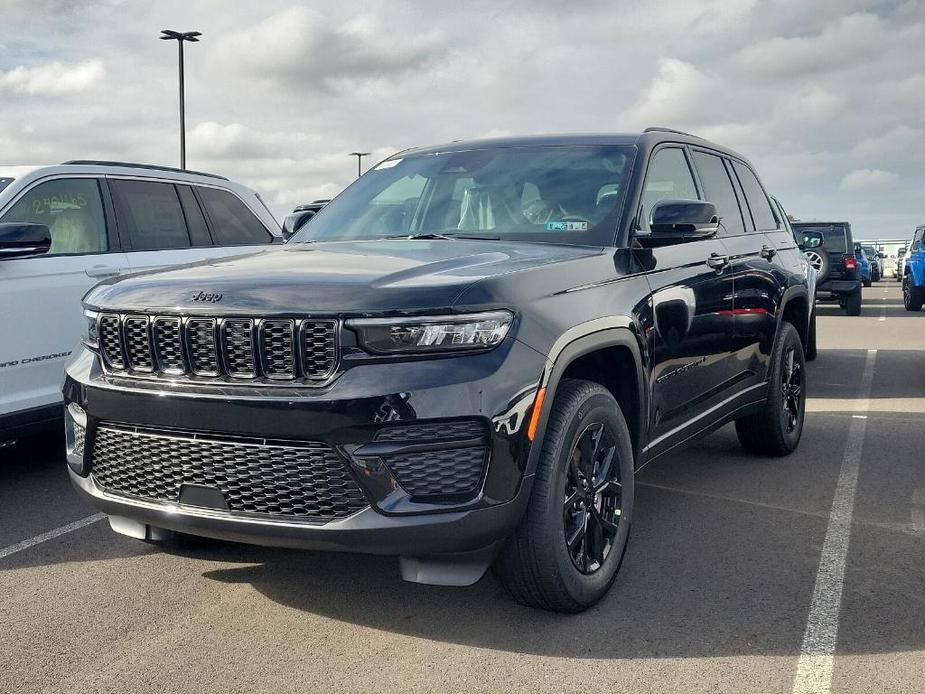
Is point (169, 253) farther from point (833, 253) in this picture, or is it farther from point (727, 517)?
point (833, 253)

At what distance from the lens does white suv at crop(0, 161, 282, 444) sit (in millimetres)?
5652

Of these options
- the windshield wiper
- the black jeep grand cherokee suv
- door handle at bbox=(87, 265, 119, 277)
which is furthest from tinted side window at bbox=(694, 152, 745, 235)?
door handle at bbox=(87, 265, 119, 277)

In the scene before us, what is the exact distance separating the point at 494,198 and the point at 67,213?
116 inches

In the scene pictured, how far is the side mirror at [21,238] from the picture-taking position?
540cm

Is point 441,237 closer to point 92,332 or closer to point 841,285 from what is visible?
point 92,332

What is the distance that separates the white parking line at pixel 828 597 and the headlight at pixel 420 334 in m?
1.48

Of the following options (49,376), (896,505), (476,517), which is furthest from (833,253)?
(476,517)

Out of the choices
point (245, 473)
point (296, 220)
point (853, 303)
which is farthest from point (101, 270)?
point (853, 303)

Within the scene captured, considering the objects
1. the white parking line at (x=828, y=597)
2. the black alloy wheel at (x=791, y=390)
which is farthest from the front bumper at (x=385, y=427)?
the black alloy wheel at (x=791, y=390)

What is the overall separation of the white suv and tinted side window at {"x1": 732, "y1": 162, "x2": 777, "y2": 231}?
300 centimetres

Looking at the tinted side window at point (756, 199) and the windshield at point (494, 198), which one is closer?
the windshield at point (494, 198)

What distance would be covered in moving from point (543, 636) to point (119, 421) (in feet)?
5.36

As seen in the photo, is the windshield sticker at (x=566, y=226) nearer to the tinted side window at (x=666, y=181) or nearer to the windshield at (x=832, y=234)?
the tinted side window at (x=666, y=181)

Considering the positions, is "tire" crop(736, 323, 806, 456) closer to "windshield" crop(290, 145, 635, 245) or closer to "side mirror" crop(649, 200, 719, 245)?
"side mirror" crop(649, 200, 719, 245)
